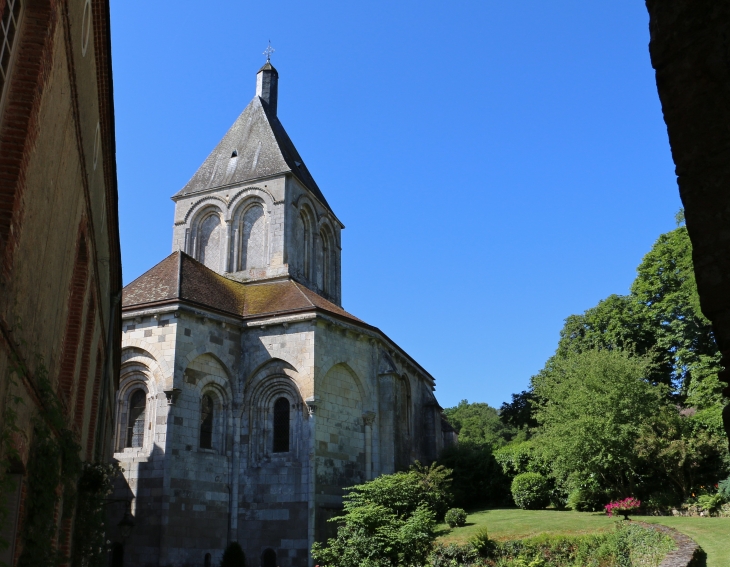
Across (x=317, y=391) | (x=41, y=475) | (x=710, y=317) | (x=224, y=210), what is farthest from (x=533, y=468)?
(x=710, y=317)

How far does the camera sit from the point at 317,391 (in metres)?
22.9

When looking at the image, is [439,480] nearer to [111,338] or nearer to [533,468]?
[533,468]

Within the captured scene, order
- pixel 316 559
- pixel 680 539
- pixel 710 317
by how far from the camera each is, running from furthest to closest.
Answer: pixel 316 559 < pixel 680 539 < pixel 710 317

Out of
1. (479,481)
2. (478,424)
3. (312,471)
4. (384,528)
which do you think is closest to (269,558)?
(312,471)

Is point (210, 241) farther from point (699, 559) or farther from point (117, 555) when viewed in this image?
point (699, 559)

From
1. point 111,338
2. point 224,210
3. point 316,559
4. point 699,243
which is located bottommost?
point 316,559

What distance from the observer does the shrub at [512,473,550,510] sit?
85.8 ft

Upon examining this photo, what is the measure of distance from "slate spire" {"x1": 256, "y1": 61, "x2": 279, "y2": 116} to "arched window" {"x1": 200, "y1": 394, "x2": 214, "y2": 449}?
1801 centimetres

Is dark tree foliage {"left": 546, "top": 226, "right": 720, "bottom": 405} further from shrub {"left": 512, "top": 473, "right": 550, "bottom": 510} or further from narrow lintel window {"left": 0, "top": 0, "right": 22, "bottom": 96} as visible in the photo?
narrow lintel window {"left": 0, "top": 0, "right": 22, "bottom": 96}

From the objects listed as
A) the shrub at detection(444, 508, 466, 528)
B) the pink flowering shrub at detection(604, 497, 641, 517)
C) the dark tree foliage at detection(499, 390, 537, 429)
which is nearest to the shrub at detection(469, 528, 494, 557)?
the shrub at detection(444, 508, 466, 528)

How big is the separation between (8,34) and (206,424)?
1893 cm

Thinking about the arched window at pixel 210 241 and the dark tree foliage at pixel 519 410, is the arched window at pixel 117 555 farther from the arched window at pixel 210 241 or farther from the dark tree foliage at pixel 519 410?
the dark tree foliage at pixel 519 410

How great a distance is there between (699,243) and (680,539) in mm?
14981

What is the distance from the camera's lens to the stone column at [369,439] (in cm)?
2384
